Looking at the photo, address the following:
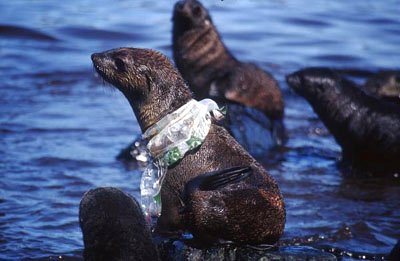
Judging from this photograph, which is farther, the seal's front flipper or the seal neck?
the seal neck

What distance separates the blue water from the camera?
28.4 ft

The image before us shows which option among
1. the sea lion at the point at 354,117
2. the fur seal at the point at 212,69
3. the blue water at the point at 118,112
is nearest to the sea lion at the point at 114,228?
the blue water at the point at 118,112

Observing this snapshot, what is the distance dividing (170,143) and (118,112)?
6249 mm

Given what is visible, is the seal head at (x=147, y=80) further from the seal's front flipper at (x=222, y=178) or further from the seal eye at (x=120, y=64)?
the seal's front flipper at (x=222, y=178)

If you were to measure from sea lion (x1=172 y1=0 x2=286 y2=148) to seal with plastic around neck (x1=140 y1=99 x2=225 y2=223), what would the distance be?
4.83m

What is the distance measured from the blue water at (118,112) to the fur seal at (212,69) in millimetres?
669

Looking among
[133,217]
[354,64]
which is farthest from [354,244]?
[354,64]

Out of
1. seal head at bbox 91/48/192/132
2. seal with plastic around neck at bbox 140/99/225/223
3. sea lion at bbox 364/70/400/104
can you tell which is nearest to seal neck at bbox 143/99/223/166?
seal with plastic around neck at bbox 140/99/225/223

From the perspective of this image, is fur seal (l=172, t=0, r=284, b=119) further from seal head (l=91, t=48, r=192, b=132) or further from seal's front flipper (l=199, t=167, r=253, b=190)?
seal's front flipper (l=199, t=167, r=253, b=190)

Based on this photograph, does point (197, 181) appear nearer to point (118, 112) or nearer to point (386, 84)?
point (118, 112)

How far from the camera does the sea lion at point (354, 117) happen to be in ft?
36.5

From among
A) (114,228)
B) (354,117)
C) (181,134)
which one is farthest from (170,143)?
(354,117)

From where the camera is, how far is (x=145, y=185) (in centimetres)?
699

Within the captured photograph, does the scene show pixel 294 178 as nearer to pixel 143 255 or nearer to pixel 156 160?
pixel 156 160
